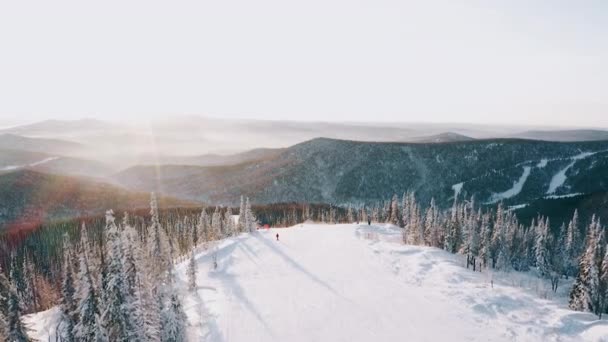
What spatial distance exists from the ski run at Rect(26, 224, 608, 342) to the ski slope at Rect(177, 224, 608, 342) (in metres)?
0.09

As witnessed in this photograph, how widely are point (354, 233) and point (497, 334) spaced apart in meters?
38.6

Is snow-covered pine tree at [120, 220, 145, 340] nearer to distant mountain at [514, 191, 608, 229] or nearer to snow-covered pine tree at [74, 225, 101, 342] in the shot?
snow-covered pine tree at [74, 225, 101, 342]

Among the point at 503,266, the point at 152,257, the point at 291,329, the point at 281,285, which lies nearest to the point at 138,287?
the point at 152,257

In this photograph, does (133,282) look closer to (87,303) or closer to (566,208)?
(87,303)

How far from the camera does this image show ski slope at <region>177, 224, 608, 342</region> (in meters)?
28.2

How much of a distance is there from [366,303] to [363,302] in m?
0.34

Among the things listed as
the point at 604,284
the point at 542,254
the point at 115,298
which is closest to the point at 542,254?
the point at 542,254

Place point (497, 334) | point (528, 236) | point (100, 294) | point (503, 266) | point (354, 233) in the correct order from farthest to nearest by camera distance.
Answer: point (528, 236) < point (503, 266) < point (354, 233) < point (497, 334) < point (100, 294)

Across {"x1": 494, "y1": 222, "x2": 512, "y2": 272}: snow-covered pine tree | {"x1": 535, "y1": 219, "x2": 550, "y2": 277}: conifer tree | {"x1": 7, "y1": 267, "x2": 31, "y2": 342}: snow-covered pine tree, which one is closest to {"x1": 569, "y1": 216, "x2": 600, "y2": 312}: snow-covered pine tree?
{"x1": 494, "y1": 222, "x2": 512, "y2": 272}: snow-covered pine tree

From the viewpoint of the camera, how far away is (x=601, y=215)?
528 ft

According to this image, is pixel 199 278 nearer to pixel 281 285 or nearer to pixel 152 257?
pixel 281 285

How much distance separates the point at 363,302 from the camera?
34.3 metres

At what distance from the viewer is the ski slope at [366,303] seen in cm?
2816

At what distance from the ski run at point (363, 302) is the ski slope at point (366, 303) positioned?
0.28 ft
